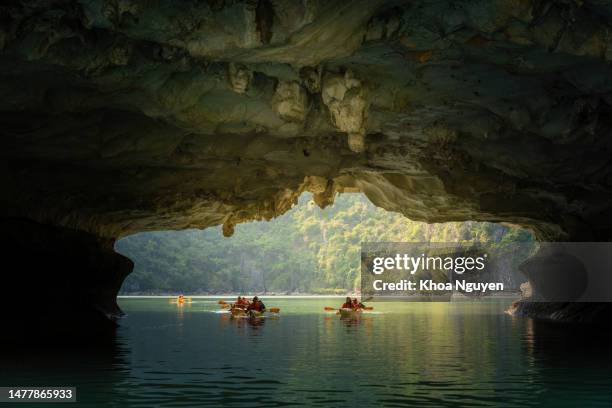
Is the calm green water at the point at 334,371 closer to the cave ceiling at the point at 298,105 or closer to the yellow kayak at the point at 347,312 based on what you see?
the cave ceiling at the point at 298,105

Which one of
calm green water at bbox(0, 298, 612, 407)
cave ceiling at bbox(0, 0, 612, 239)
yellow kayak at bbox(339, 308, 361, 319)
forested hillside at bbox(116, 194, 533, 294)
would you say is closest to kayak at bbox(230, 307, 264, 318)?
yellow kayak at bbox(339, 308, 361, 319)

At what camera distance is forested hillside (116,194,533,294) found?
142625 millimetres

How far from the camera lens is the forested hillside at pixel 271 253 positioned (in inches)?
5615

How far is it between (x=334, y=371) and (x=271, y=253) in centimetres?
16955

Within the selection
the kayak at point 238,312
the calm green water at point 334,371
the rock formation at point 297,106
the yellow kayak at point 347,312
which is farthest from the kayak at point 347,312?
the calm green water at point 334,371

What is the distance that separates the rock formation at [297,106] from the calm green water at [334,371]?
17.6 feet

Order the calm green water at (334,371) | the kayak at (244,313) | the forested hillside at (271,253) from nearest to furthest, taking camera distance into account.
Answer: the calm green water at (334,371) < the kayak at (244,313) < the forested hillside at (271,253)

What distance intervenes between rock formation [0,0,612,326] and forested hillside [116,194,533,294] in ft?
321

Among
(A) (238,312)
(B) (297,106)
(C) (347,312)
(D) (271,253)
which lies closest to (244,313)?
(A) (238,312)

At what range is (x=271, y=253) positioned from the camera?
183 meters

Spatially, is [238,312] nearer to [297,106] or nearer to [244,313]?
[244,313]

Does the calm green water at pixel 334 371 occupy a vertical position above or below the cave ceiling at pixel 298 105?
below

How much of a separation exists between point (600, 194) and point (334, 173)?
30.5 ft

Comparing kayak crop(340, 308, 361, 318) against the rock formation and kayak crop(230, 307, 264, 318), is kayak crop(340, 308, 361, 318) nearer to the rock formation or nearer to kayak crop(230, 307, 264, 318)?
kayak crop(230, 307, 264, 318)
